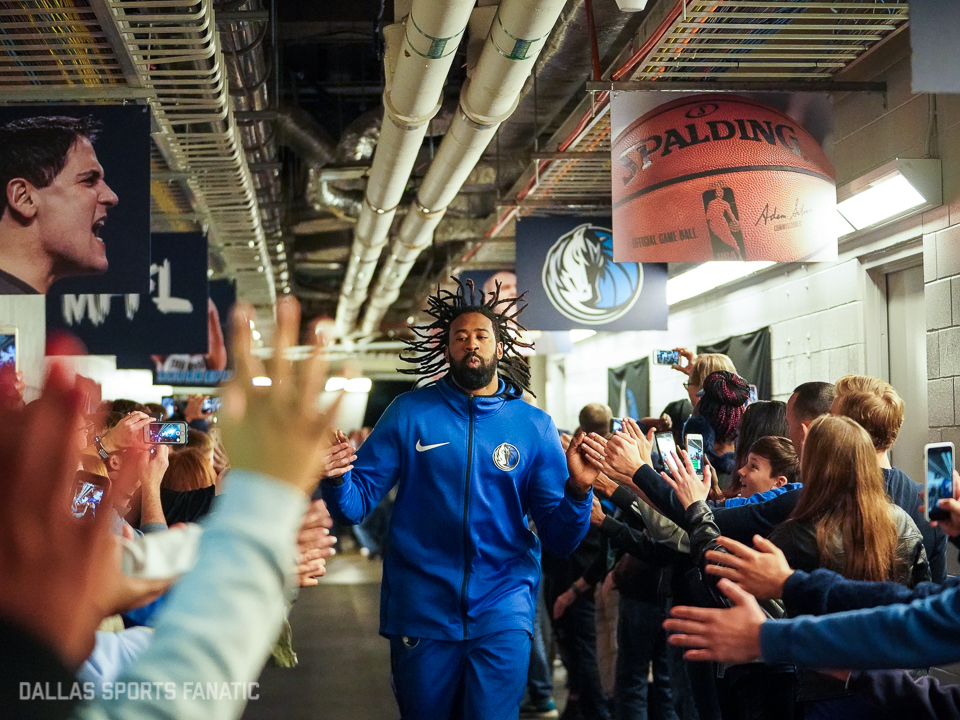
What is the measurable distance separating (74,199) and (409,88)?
6.27 feet

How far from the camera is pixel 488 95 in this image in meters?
5.81

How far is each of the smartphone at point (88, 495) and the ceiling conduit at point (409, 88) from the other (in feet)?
11.4

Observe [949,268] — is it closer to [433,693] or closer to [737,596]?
[433,693]

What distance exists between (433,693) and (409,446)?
91 cm

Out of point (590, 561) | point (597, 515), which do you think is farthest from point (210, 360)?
point (597, 515)

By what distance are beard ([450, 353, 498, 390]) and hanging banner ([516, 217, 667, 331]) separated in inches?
165

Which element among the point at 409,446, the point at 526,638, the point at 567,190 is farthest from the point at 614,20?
the point at 526,638

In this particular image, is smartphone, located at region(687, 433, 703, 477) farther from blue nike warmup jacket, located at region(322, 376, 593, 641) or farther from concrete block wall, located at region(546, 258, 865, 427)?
concrete block wall, located at region(546, 258, 865, 427)

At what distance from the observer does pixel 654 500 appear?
3.35m

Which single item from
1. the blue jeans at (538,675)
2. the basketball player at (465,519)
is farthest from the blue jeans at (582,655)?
the basketball player at (465,519)

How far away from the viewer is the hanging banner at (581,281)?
831 centimetres

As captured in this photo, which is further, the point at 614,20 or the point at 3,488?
the point at 614,20

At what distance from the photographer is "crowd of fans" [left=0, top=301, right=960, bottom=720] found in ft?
3.28

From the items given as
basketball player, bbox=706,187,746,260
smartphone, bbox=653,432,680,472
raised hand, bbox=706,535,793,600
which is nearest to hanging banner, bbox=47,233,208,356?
basketball player, bbox=706,187,746,260
